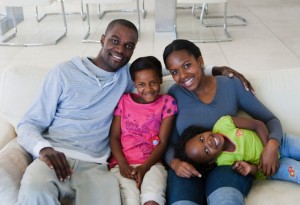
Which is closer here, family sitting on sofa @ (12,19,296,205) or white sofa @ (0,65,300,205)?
family sitting on sofa @ (12,19,296,205)

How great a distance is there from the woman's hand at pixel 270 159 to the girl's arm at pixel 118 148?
0.54 metres

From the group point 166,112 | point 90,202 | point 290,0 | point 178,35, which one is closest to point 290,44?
point 178,35

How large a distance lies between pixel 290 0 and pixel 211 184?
5925 millimetres

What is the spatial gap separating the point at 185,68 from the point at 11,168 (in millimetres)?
835

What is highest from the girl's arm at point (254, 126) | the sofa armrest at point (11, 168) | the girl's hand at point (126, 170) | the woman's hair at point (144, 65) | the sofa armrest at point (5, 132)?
the woman's hair at point (144, 65)

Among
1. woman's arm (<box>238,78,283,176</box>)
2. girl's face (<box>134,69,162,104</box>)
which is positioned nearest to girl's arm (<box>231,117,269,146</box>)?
woman's arm (<box>238,78,283,176</box>)

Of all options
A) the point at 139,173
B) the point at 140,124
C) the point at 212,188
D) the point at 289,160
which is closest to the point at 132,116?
the point at 140,124

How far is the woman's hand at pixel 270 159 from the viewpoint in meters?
1.59

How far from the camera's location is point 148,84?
1756mm

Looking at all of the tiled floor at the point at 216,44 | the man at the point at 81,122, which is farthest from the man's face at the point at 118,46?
the tiled floor at the point at 216,44

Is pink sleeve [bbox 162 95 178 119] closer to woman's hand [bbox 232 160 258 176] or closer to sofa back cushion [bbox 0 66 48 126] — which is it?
woman's hand [bbox 232 160 258 176]

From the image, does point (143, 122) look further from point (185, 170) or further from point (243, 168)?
point (243, 168)

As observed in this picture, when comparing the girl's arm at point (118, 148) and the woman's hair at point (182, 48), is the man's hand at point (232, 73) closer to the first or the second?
the woman's hair at point (182, 48)

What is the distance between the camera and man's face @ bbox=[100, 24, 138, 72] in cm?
179
